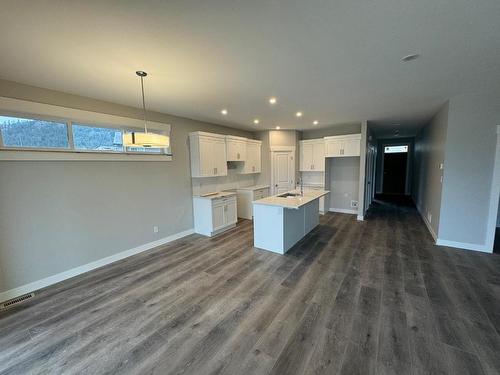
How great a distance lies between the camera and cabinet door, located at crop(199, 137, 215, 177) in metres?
4.73

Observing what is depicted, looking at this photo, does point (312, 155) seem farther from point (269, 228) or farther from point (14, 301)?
point (14, 301)

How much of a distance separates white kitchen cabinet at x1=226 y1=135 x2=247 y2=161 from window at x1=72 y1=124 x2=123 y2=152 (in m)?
2.45

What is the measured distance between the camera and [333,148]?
6078 mm

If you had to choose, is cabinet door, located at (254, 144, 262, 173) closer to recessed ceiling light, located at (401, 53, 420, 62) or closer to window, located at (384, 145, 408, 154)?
recessed ceiling light, located at (401, 53, 420, 62)

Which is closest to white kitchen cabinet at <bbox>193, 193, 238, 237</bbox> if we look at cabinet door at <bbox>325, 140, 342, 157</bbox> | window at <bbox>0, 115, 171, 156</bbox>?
window at <bbox>0, 115, 171, 156</bbox>

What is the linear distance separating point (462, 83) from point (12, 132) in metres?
5.90

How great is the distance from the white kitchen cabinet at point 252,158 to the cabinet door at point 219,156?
981mm

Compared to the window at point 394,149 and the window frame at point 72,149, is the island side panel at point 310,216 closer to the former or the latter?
the window frame at point 72,149

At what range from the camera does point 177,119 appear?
4.51 metres

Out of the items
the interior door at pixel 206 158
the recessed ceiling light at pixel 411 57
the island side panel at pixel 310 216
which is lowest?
the island side panel at pixel 310 216

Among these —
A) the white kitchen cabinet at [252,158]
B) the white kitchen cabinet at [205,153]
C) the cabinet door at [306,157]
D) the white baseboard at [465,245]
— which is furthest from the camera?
the cabinet door at [306,157]

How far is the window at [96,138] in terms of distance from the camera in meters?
3.20

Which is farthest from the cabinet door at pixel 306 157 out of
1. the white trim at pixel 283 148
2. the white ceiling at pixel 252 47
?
the white ceiling at pixel 252 47

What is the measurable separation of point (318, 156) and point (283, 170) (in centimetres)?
113
